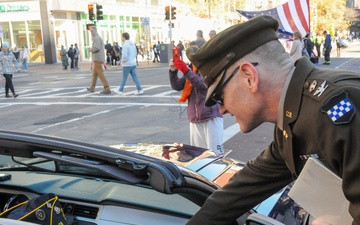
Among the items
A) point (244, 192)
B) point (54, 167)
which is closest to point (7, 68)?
point (54, 167)

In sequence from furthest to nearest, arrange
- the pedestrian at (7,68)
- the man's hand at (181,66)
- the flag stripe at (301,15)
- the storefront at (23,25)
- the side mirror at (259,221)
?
the storefront at (23,25) < the pedestrian at (7,68) < the flag stripe at (301,15) < the man's hand at (181,66) < the side mirror at (259,221)

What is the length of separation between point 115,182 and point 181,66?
102 inches

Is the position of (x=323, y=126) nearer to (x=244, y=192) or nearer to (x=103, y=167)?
(x=244, y=192)

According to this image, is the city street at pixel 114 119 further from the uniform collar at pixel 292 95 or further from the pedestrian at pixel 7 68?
the uniform collar at pixel 292 95

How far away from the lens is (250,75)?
1383 mm

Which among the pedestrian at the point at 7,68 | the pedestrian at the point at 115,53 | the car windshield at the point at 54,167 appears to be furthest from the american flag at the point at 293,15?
the pedestrian at the point at 115,53

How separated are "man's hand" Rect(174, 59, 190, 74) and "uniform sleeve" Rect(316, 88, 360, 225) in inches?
140

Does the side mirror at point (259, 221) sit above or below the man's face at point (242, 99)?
below

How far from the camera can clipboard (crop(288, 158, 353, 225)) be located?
1.28 metres

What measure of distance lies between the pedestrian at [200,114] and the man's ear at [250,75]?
333cm

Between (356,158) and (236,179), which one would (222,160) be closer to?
(236,179)

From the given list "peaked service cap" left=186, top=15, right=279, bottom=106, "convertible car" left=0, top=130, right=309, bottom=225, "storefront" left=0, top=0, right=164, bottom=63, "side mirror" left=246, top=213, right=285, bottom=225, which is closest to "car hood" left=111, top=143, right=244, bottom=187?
"convertible car" left=0, top=130, right=309, bottom=225

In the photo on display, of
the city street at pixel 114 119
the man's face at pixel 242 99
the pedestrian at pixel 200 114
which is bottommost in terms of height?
the city street at pixel 114 119

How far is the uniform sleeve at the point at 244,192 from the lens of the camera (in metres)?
1.80
